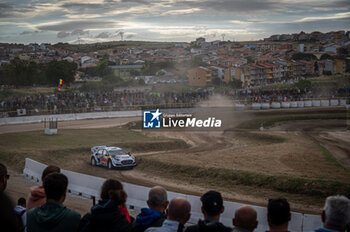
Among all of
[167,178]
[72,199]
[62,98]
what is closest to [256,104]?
[62,98]

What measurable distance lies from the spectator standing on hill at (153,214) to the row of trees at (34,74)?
77311 mm

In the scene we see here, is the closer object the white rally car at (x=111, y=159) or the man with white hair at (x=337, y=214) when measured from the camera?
the man with white hair at (x=337, y=214)

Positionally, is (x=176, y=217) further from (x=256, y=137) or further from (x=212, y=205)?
(x=256, y=137)

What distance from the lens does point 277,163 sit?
22.5 meters

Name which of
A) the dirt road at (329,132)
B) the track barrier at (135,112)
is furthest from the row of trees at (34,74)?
the dirt road at (329,132)

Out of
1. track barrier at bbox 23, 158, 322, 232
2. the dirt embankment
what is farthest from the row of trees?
track barrier at bbox 23, 158, 322, 232

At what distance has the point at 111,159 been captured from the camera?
2292 cm

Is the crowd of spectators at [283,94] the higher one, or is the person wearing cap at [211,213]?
the person wearing cap at [211,213]

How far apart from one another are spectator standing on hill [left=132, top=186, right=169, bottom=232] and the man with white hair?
7.23 feet

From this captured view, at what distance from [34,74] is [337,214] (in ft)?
265

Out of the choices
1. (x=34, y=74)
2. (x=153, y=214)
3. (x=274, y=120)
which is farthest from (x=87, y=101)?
(x=153, y=214)

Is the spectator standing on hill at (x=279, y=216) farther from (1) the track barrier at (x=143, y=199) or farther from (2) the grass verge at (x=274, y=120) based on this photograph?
(2) the grass verge at (x=274, y=120)

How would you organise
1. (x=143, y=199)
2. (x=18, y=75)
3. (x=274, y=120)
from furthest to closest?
1. (x=18, y=75)
2. (x=274, y=120)
3. (x=143, y=199)

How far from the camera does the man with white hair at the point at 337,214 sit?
438cm
